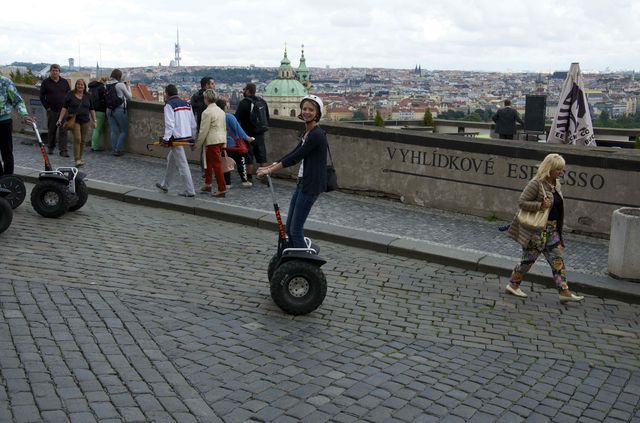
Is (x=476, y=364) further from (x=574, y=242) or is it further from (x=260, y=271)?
(x=574, y=242)

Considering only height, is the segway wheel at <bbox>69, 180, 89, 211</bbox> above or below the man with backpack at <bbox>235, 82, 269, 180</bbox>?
below

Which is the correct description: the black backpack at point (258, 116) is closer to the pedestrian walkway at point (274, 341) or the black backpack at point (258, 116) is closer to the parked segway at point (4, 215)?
the pedestrian walkway at point (274, 341)

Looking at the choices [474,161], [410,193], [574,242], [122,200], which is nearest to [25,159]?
[122,200]

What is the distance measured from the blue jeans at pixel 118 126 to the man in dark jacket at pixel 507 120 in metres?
8.94

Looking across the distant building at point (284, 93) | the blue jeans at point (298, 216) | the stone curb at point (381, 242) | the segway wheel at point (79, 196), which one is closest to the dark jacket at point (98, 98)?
the stone curb at point (381, 242)

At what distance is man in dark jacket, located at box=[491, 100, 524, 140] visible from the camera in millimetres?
20109

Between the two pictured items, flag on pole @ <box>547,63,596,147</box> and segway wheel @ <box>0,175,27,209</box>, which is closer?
segway wheel @ <box>0,175,27,209</box>

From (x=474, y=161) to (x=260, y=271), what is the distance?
4.46 metres

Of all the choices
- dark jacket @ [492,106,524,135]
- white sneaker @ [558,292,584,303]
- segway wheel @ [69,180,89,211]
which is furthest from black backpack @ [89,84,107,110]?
white sneaker @ [558,292,584,303]

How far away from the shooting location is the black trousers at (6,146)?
10.8 m

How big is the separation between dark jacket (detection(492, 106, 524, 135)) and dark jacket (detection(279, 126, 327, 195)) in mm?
13610

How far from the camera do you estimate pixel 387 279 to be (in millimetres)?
8625

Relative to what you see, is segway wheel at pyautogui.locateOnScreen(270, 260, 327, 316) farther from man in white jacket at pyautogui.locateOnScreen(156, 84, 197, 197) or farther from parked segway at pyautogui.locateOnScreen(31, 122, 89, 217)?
man in white jacket at pyautogui.locateOnScreen(156, 84, 197, 197)

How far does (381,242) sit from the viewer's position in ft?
32.3
